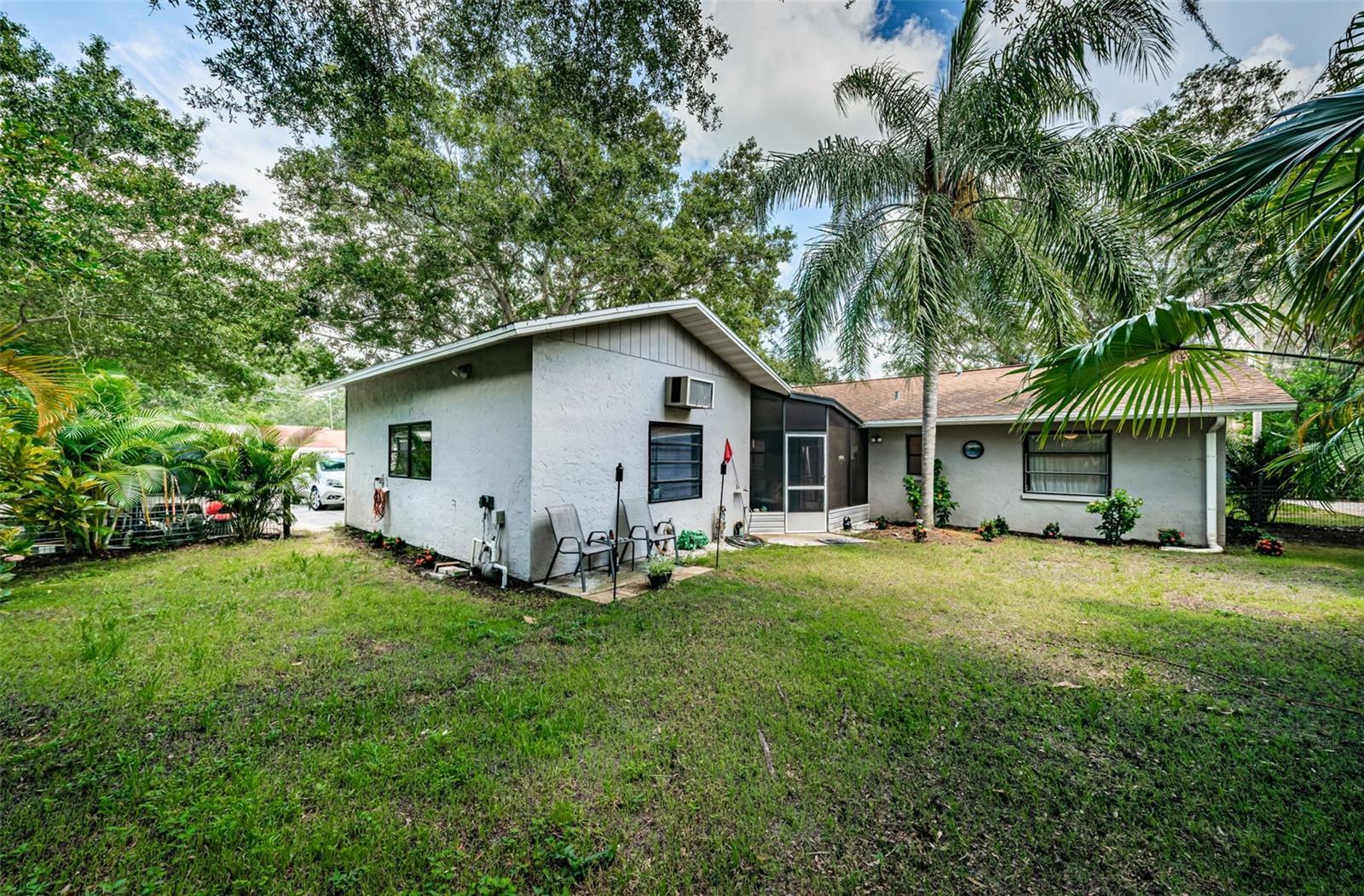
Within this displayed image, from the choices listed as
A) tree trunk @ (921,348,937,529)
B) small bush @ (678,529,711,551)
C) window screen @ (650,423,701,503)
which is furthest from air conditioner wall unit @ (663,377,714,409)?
tree trunk @ (921,348,937,529)

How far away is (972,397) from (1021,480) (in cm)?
222

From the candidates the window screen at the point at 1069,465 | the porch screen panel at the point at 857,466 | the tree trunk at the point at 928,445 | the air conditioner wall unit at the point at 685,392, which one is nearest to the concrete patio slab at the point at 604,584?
the air conditioner wall unit at the point at 685,392

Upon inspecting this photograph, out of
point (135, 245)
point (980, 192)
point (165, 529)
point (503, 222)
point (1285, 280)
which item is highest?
point (503, 222)

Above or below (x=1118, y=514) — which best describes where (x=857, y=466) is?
above

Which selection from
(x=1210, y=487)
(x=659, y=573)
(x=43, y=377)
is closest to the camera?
(x=43, y=377)

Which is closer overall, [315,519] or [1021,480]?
[1021,480]

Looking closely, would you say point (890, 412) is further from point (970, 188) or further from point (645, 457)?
point (645, 457)

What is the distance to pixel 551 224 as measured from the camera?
40.4ft

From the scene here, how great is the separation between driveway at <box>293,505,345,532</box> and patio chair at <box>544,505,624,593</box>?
672cm

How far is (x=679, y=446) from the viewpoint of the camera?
7.93m

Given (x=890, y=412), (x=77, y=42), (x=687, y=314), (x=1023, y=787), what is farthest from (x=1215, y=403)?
(x=77, y=42)

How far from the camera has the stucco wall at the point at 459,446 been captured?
5.90 m

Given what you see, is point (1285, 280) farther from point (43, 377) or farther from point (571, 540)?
point (43, 377)

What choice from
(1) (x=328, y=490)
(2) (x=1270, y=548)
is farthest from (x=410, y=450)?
(2) (x=1270, y=548)
